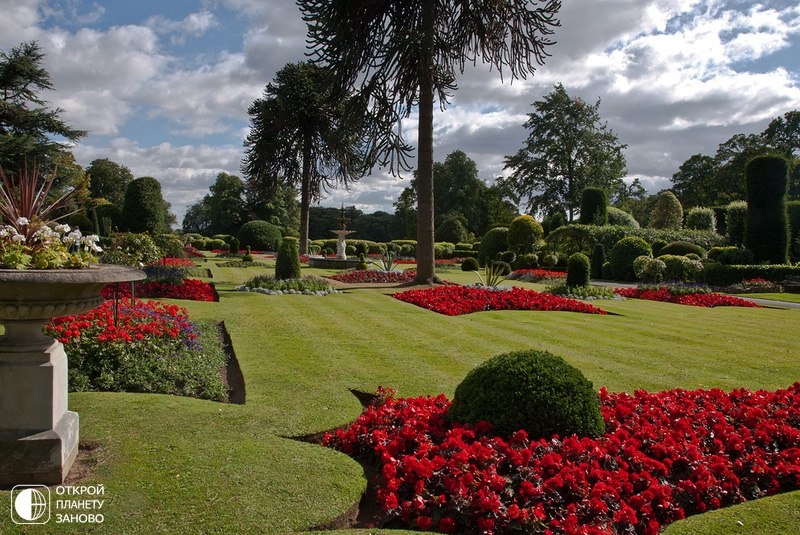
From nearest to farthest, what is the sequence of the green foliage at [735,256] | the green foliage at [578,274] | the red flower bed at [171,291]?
the red flower bed at [171,291], the green foliage at [578,274], the green foliage at [735,256]

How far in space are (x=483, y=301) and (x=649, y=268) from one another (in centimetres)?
1098

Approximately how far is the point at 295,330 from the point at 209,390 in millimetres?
3133

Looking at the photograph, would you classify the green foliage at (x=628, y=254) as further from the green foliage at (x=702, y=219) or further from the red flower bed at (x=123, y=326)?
the red flower bed at (x=123, y=326)

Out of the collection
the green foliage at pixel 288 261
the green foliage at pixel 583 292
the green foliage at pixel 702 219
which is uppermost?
the green foliage at pixel 702 219

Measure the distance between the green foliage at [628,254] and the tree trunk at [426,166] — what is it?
10.3 meters

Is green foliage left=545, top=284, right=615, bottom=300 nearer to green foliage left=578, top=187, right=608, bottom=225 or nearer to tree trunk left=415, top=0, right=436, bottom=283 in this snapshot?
tree trunk left=415, top=0, right=436, bottom=283

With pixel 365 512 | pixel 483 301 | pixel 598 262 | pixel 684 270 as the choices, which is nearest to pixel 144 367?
pixel 365 512

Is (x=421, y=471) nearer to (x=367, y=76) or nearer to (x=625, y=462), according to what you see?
(x=625, y=462)

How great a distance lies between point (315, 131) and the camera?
26.2 m

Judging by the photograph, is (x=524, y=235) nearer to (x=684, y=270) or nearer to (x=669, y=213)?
(x=684, y=270)

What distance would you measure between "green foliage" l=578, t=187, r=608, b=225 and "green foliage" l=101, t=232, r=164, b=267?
25.3m

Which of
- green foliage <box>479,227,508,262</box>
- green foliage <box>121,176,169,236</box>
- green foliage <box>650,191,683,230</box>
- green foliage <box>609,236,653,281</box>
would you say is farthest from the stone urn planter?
green foliage <box>650,191,683,230</box>

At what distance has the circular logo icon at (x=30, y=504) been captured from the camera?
2.82 m

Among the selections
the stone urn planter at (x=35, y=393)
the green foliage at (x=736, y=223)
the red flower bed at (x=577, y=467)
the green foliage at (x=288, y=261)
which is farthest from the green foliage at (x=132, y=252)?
the green foliage at (x=736, y=223)
